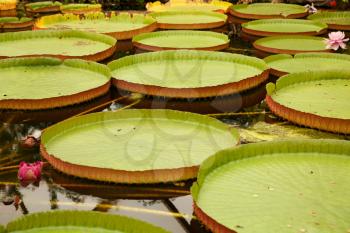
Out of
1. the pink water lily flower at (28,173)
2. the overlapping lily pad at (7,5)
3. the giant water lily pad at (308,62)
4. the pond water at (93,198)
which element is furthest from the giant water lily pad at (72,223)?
the overlapping lily pad at (7,5)

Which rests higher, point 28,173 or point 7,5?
point 7,5

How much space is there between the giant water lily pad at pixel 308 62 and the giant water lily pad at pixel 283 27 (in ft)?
3.85

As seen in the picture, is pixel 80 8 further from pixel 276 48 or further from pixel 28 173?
pixel 28 173

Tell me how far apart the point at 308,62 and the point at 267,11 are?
314cm

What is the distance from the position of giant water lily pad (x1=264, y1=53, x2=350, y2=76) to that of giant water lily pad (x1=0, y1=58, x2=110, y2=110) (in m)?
1.48

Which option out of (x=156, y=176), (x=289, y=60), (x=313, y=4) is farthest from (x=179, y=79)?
(x=313, y=4)

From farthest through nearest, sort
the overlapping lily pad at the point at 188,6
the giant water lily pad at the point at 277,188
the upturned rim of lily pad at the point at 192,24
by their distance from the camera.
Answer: the overlapping lily pad at the point at 188,6 < the upturned rim of lily pad at the point at 192,24 < the giant water lily pad at the point at 277,188

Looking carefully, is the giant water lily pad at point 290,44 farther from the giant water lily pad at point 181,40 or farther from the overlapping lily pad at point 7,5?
the overlapping lily pad at point 7,5

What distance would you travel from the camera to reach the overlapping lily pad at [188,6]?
8.09m

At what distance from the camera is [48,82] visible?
4219 mm

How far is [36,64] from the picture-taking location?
15.1 ft

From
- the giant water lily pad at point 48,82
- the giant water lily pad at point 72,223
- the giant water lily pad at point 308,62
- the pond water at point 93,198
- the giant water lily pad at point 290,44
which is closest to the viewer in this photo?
the giant water lily pad at point 72,223

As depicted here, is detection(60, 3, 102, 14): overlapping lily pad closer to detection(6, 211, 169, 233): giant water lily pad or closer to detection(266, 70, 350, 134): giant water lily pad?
detection(266, 70, 350, 134): giant water lily pad

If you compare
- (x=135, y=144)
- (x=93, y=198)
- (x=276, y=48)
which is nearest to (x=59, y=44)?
(x=276, y=48)
